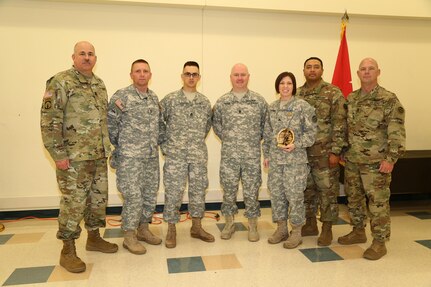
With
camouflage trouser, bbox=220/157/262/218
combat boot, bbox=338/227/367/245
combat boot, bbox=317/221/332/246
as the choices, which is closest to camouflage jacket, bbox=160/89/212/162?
camouflage trouser, bbox=220/157/262/218

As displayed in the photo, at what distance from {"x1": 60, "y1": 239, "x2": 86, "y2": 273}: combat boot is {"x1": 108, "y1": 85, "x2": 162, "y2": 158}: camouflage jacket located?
0.82 metres

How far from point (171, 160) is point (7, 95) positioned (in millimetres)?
2247

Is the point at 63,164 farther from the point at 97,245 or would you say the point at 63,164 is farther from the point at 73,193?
the point at 97,245

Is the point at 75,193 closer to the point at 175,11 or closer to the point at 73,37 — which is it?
the point at 73,37

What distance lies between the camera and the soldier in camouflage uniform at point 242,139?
125 inches

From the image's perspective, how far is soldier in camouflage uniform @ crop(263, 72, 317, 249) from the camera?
9.85 feet

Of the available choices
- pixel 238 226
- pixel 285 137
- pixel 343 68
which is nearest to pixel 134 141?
pixel 285 137

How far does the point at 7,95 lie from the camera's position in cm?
392

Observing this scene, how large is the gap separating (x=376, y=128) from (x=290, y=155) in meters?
0.73

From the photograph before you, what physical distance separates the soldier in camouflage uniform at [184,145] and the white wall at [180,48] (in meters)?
1.17

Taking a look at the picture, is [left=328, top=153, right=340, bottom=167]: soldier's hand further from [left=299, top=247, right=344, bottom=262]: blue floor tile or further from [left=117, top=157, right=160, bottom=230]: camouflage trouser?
[left=117, top=157, right=160, bottom=230]: camouflage trouser

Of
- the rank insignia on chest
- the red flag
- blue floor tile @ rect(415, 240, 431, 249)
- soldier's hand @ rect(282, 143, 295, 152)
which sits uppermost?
the red flag

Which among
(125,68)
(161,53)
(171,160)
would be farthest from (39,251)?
→ (161,53)

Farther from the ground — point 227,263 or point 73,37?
point 73,37
